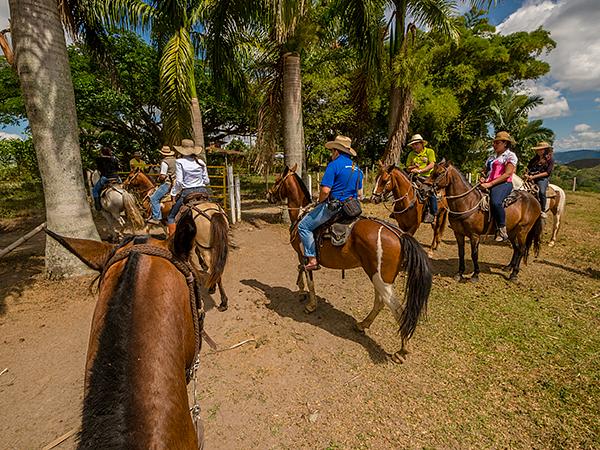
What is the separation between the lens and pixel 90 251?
5.28 feet

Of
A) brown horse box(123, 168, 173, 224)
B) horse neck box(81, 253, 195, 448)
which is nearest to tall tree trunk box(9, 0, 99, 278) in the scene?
brown horse box(123, 168, 173, 224)

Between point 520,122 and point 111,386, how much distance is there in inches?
1219

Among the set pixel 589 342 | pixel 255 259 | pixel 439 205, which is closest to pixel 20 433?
pixel 255 259

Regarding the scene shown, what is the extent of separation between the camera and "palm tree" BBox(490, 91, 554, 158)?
2345cm

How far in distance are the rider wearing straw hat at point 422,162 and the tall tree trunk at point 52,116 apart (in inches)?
281

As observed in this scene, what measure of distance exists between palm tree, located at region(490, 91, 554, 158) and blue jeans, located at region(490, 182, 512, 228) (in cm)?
2199

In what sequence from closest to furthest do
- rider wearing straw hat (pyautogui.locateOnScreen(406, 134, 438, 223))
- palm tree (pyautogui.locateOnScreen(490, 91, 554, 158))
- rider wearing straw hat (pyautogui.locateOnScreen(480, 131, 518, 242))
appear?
rider wearing straw hat (pyautogui.locateOnScreen(480, 131, 518, 242)) → rider wearing straw hat (pyautogui.locateOnScreen(406, 134, 438, 223)) → palm tree (pyautogui.locateOnScreen(490, 91, 554, 158))

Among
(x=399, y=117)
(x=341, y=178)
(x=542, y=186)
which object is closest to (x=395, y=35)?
(x=399, y=117)

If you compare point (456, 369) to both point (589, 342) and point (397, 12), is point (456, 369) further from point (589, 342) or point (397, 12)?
point (397, 12)

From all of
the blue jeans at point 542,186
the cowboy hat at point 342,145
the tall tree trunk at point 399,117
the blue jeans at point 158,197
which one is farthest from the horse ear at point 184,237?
the tall tree trunk at point 399,117

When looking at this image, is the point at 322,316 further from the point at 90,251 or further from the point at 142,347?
the point at 142,347

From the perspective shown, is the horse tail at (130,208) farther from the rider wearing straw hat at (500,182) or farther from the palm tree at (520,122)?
the palm tree at (520,122)

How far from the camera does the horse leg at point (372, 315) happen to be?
406cm

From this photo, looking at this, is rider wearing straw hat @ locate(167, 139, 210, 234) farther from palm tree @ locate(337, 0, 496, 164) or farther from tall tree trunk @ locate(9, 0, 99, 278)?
palm tree @ locate(337, 0, 496, 164)
